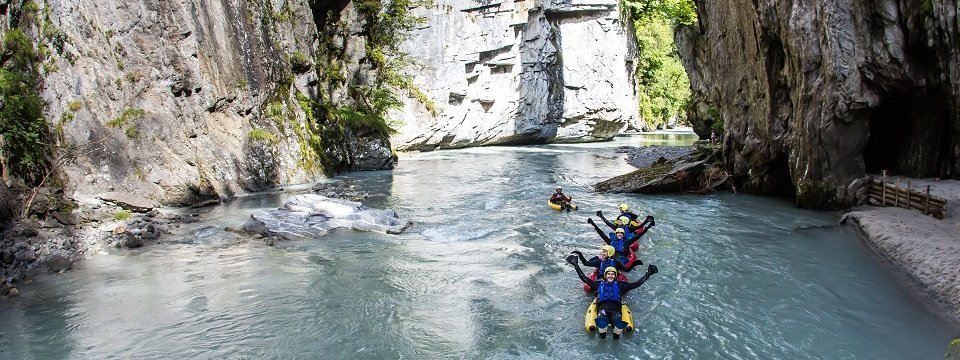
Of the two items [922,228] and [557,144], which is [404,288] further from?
[557,144]

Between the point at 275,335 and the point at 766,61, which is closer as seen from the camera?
the point at 275,335

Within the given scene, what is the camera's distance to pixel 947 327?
24.5 ft

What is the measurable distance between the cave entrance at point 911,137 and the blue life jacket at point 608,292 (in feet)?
33.3

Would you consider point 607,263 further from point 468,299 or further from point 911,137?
point 911,137

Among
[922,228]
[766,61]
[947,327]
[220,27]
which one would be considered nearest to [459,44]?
[220,27]

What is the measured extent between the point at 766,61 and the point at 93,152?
55.1 ft

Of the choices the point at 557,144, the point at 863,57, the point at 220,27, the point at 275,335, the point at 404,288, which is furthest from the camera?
the point at 557,144

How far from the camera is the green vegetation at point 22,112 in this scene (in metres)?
12.2

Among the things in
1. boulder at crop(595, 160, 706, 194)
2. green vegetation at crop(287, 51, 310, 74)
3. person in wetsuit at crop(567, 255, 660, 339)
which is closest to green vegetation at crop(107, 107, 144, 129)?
green vegetation at crop(287, 51, 310, 74)

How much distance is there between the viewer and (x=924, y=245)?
31.9 ft

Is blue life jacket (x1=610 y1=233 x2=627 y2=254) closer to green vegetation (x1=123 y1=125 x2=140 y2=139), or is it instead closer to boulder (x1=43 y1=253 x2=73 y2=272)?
boulder (x1=43 y1=253 x2=73 y2=272)

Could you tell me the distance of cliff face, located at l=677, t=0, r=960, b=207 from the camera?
12500mm

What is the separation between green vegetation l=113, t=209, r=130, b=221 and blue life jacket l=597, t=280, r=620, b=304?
10138 millimetres

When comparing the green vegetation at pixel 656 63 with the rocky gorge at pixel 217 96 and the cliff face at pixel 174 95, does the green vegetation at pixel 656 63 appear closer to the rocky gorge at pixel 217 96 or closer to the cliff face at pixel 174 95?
the rocky gorge at pixel 217 96
